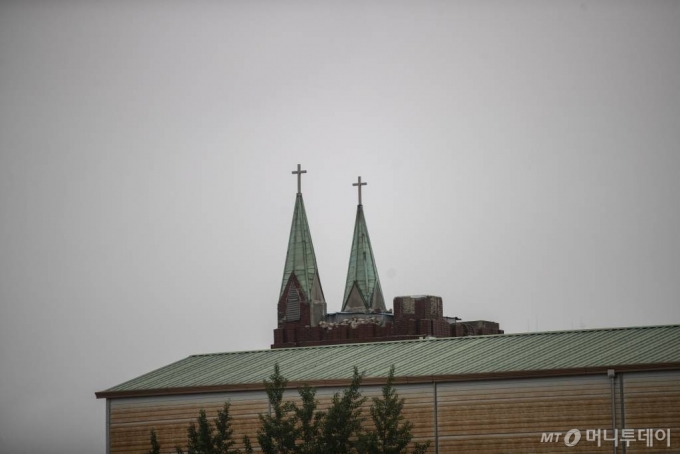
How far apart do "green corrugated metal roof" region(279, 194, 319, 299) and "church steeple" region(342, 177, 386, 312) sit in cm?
294

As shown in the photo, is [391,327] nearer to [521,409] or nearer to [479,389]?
[479,389]

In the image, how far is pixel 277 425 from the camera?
77875mm

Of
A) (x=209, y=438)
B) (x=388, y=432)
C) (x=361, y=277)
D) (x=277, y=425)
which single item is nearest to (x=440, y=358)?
(x=388, y=432)

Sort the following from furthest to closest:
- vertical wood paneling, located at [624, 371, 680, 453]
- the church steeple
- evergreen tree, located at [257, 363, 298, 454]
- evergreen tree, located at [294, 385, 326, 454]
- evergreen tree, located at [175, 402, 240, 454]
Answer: the church steeple
evergreen tree, located at [175, 402, 240, 454]
evergreen tree, located at [257, 363, 298, 454]
evergreen tree, located at [294, 385, 326, 454]
vertical wood paneling, located at [624, 371, 680, 453]

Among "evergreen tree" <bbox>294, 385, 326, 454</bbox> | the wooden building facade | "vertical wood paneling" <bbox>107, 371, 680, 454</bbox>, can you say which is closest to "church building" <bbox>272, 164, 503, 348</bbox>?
the wooden building facade

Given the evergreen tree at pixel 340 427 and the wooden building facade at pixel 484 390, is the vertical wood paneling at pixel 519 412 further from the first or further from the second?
the evergreen tree at pixel 340 427

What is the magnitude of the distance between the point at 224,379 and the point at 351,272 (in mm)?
33612

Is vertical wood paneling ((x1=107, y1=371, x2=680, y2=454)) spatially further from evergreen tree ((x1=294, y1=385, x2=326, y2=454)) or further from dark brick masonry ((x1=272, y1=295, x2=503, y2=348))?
dark brick masonry ((x1=272, y1=295, x2=503, y2=348))

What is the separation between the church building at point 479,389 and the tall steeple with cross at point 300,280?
814 inches

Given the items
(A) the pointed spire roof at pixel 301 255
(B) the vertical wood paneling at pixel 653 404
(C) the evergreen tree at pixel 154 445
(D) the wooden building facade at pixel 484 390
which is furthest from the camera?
(A) the pointed spire roof at pixel 301 255

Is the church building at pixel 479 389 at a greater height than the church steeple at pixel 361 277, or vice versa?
the church steeple at pixel 361 277

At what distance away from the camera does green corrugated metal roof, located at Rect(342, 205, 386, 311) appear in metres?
116

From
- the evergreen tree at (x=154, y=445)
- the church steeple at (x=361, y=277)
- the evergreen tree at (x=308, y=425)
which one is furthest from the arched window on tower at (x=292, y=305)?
the evergreen tree at (x=308, y=425)

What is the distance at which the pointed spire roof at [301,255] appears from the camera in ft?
374
